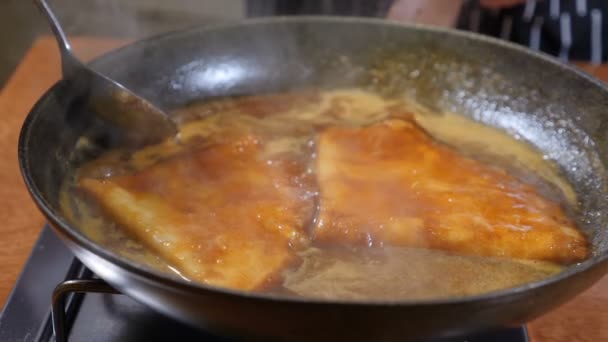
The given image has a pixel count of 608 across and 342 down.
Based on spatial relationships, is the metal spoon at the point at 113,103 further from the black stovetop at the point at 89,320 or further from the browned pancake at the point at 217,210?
the black stovetop at the point at 89,320

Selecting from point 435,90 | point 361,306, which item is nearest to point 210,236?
point 361,306

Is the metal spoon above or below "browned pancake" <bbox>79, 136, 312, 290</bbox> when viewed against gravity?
above

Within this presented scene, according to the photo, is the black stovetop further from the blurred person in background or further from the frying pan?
the blurred person in background

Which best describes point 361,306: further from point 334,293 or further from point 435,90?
point 435,90

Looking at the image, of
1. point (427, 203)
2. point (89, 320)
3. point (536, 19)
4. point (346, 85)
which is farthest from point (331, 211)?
point (536, 19)

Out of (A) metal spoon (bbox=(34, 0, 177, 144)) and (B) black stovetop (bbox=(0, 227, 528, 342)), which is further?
(A) metal spoon (bbox=(34, 0, 177, 144))

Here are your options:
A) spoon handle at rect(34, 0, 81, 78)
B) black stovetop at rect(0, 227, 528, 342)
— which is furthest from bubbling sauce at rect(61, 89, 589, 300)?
spoon handle at rect(34, 0, 81, 78)
